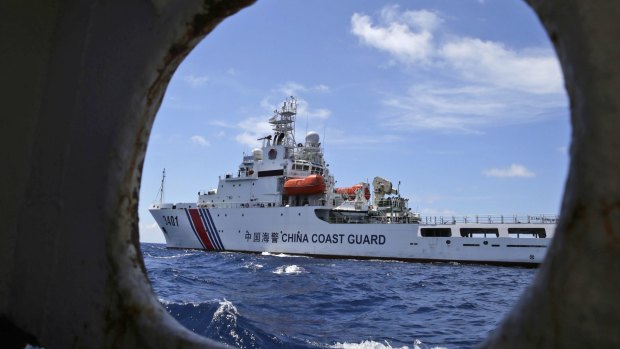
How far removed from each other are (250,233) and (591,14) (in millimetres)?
22288

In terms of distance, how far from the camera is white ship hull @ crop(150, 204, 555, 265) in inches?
725

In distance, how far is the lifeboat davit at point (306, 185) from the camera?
2148cm

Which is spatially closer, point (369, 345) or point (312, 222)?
point (369, 345)

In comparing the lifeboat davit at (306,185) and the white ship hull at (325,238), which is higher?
the lifeboat davit at (306,185)

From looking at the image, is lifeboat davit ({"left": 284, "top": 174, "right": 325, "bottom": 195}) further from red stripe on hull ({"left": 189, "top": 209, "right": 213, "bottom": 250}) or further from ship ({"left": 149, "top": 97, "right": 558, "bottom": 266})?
red stripe on hull ({"left": 189, "top": 209, "right": 213, "bottom": 250})

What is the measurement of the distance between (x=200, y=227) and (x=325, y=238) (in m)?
7.31

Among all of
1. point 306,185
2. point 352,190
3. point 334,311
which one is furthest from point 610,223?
point 352,190

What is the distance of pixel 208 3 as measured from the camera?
109cm

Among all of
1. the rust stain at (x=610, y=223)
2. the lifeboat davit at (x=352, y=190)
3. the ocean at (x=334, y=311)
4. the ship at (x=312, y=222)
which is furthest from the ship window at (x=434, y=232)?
the rust stain at (x=610, y=223)

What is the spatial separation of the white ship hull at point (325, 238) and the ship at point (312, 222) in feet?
0.13

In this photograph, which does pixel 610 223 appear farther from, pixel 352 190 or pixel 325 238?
pixel 352 190

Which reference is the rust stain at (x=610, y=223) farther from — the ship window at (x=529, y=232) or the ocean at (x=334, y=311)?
the ship window at (x=529, y=232)

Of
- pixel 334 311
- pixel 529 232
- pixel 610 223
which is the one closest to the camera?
pixel 610 223

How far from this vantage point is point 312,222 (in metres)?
21.0
